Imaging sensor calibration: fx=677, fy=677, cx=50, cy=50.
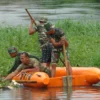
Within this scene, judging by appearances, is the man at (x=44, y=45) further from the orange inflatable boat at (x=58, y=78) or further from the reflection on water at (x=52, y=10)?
the reflection on water at (x=52, y=10)

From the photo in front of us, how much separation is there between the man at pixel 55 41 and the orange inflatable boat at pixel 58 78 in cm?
31

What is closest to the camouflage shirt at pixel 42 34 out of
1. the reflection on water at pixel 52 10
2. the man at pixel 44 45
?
the man at pixel 44 45

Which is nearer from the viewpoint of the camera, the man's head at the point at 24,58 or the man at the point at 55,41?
the man at the point at 55,41

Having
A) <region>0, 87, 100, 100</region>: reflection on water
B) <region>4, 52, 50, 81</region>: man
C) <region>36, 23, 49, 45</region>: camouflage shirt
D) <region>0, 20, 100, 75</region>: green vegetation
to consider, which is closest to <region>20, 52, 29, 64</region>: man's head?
<region>4, 52, 50, 81</region>: man

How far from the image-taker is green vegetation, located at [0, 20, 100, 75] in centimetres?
1789

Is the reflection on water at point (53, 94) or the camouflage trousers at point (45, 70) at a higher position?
the camouflage trousers at point (45, 70)

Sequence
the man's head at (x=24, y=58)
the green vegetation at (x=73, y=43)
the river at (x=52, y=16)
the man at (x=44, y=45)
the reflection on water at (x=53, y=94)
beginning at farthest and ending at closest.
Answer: the green vegetation at (x=73, y=43)
the man at (x=44, y=45)
the man's head at (x=24, y=58)
the river at (x=52, y=16)
the reflection on water at (x=53, y=94)

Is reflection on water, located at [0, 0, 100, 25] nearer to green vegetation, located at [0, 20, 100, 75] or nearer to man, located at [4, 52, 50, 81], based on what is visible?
green vegetation, located at [0, 20, 100, 75]

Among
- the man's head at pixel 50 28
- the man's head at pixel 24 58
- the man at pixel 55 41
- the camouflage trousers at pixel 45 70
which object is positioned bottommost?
the camouflage trousers at pixel 45 70

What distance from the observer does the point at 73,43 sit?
20.5 metres

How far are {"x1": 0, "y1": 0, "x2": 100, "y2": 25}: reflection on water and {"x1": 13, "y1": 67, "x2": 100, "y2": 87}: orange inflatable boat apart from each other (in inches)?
578

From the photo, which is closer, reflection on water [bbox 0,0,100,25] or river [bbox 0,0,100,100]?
river [bbox 0,0,100,100]

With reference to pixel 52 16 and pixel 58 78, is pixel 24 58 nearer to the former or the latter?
pixel 58 78

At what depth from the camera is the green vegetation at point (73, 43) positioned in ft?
58.7
